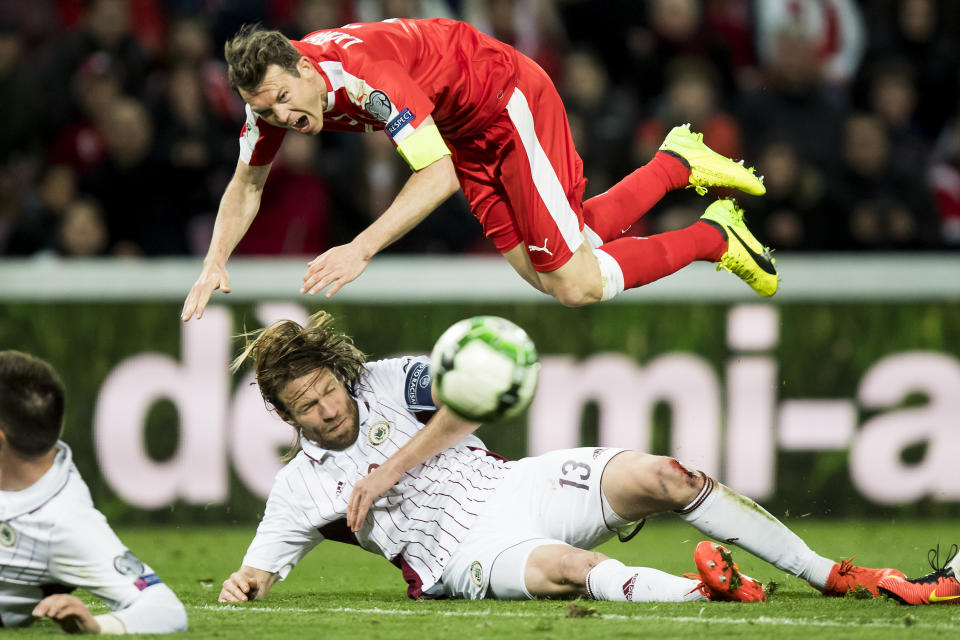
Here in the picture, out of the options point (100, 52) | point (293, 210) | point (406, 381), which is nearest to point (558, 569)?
point (406, 381)

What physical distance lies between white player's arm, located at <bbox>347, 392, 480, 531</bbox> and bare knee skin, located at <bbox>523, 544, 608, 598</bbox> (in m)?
0.53

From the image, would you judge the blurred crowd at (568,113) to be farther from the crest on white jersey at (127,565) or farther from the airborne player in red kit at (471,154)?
the crest on white jersey at (127,565)

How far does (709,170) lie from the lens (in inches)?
255

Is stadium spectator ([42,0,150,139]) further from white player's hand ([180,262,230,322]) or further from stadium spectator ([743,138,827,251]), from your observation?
white player's hand ([180,262,230,322])

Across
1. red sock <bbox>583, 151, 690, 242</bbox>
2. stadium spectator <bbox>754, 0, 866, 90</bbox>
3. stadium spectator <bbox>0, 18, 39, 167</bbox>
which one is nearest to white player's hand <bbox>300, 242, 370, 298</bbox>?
red sock <bbox>583, 151, 690, 242</bbox>

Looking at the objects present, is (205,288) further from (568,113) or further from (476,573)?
(568,113)

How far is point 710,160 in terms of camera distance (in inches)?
257

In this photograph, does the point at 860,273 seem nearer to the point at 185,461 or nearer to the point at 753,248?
Result: the point at 753,248

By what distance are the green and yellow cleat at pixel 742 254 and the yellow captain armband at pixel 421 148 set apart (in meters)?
1.73

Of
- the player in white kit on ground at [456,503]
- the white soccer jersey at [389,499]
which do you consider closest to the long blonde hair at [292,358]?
the player in white kit on ground at [456,503]

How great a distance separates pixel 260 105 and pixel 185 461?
12.0 feet

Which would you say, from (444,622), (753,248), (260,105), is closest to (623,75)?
(753,248)

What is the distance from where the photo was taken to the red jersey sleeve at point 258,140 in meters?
5.60

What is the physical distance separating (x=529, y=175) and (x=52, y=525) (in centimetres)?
255
